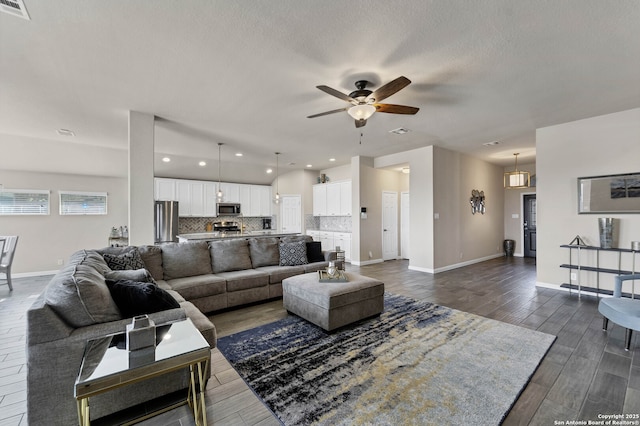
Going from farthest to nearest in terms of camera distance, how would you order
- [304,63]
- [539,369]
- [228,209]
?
1. [228,209]
2. [304,63]
3. [539,369]

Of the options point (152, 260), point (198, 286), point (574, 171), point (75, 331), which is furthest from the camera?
point (574, 171)

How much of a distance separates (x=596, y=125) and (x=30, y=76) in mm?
7524

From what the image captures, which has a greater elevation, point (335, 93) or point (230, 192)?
point (335, 93)

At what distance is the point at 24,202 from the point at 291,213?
634 cm

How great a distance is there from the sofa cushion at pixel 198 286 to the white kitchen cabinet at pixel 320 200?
202 inches

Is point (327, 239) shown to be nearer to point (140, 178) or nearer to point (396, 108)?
point (140, 178)

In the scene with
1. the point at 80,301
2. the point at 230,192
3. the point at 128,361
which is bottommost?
the point at 128,361

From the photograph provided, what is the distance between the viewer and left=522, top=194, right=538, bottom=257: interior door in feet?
26.4

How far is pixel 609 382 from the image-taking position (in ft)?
6.93

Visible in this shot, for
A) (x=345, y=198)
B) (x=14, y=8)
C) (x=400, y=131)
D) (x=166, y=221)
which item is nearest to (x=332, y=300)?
(x=400, y=131)

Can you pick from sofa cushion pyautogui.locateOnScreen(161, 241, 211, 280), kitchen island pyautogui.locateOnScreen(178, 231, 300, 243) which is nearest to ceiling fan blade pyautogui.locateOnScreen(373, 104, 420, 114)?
sofa cushion pyautogui.locateOnScreen(161, 241, 211, 280)

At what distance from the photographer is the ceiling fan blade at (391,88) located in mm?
2517

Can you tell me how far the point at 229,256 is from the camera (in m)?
4.17

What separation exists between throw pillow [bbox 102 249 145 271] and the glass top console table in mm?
1813
